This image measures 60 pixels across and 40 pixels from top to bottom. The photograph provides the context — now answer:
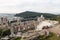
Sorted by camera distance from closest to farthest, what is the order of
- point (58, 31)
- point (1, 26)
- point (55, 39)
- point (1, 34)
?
point (55, 39), point (58, 31), point (1, 34), point (1, 26)

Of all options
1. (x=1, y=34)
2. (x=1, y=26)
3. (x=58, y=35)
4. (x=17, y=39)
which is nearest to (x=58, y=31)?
(x=58, y=35)

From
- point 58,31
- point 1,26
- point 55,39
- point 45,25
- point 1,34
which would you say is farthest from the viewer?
→ point 1,26

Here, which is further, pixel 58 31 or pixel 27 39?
pixel 58 31

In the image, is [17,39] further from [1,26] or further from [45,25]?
[1,26]

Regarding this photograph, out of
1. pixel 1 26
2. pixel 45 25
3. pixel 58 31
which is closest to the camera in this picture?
pixel 58 31

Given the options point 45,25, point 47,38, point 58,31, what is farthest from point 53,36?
point 45,25

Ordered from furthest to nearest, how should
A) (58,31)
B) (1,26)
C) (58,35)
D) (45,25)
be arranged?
1. (1,26)
2. (45,25)
3. (58,31)
4. (58,35)

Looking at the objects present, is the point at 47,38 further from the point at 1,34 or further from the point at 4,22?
the point at 4,22

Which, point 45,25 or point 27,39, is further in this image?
point 45,25
